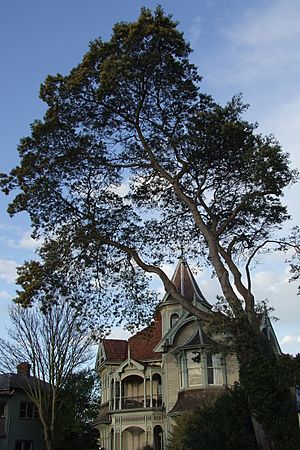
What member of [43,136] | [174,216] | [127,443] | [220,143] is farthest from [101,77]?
[127,443]

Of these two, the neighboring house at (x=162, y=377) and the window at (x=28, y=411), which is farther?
the window at (x=28, y=411)

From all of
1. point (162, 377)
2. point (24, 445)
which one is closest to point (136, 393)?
point (162, 377)

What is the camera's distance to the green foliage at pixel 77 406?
118 feet

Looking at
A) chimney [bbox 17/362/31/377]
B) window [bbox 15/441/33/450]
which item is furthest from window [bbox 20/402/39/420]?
chimney [bbox 17/362/31/377]

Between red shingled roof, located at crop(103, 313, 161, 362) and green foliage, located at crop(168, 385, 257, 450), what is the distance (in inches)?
558

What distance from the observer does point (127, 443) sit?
33.8m

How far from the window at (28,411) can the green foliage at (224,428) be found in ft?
87.4

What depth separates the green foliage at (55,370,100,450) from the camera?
1415 inches

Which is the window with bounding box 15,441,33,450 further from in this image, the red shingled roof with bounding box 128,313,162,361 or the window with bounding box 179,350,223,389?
the window with bounding box 179,350,223,389

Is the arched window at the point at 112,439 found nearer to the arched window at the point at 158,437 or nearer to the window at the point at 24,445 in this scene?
the arched window at the point at 158,437

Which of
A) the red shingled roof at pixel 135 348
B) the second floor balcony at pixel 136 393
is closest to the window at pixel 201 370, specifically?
the second floor balcony at pixel 136 393

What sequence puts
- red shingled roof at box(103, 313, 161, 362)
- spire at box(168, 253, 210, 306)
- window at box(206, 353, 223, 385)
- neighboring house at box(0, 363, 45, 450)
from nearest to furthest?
1. window at box(206, 353, 223, 385)
2. spire at box(168, 253, 210, 306)
3. red shingled roof at box(103, 313, 161, 362)
4. neighboring house at box(0, 363, 45, 450)

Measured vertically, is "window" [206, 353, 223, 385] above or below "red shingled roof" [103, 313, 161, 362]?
below

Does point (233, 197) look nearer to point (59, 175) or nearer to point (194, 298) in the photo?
point (59, 175)
